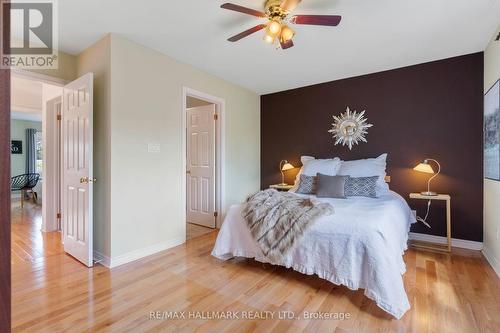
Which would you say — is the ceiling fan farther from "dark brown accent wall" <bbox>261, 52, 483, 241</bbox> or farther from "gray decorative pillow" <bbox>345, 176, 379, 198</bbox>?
"dark brown accent wall" <bbox>261, 52, 483, 241</bbox>

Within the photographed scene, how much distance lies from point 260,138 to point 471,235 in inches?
Answer: 137

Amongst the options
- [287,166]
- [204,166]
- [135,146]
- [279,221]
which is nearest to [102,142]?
[135,146]

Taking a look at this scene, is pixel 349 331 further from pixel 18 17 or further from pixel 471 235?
pixel 18 17

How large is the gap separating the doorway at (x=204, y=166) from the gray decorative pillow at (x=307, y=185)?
4.30 ft

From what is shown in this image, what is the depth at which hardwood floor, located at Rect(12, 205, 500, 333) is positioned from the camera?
5.49ft

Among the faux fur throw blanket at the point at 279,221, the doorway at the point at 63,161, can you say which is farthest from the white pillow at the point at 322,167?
the doorway at the point at 63,161

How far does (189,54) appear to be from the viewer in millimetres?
3072

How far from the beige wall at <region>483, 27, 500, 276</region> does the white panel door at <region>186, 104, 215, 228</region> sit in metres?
3.47

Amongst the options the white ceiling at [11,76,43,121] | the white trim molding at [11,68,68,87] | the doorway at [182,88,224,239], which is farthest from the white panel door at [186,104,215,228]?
the white ceiling at [11,76,43,121]

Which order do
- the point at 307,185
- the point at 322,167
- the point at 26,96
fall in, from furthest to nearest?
the point at 26,96, the point at 322,167, the point at 307,185

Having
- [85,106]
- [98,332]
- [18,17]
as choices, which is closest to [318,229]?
[98,332]

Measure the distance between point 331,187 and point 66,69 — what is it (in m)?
3.62

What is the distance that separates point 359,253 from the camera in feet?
6.28

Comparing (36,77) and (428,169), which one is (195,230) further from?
(428,169)
